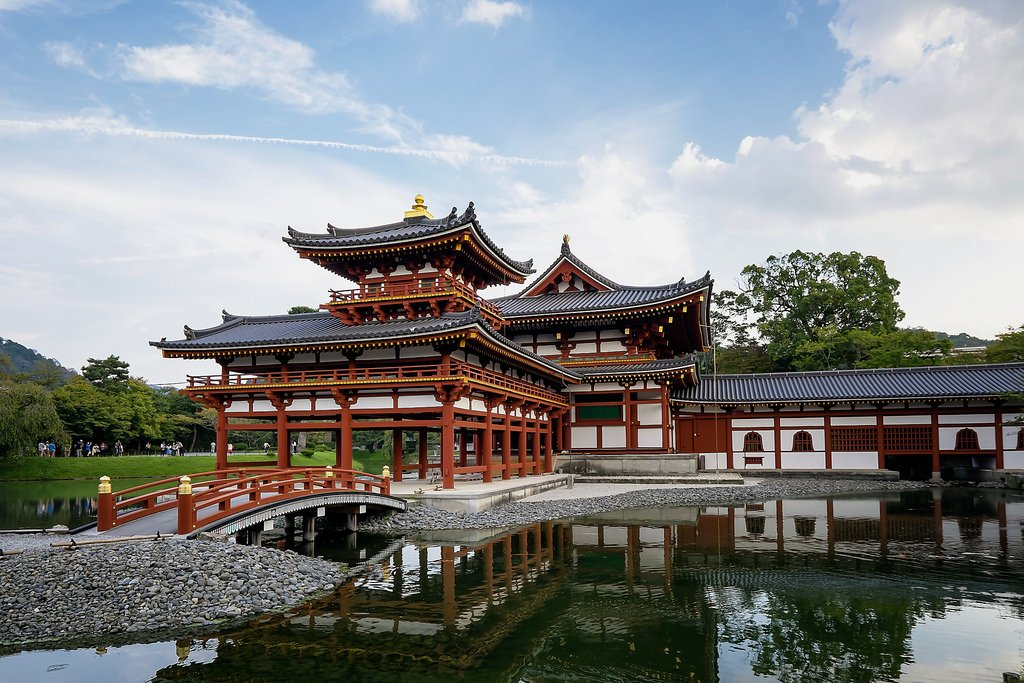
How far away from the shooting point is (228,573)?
42.5 feet

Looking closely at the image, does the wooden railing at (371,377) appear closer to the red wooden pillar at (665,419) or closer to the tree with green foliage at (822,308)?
the red wooden pillar at (665,419)

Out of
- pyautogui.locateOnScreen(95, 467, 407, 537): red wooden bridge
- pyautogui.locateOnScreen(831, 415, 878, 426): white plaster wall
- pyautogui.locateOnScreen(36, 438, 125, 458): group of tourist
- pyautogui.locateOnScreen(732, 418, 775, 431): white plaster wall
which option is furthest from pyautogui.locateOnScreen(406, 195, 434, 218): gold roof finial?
pyautogui.locateOnScreen(36, 438, 125, 458): group of tourist

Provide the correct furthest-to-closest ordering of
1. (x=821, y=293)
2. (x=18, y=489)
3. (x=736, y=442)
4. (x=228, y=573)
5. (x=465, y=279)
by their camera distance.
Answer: (x=821, y=293) < (x=736, y=442) < (x=18, y=489) < (x=465, y=279) < (x=228, y=573)

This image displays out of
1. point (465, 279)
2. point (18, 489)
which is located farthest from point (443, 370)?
point (18, 489)

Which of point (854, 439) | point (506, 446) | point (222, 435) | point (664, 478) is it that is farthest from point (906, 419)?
point (222, 435)

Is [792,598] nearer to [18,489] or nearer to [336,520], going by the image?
[336,520]

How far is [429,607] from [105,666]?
516 cm

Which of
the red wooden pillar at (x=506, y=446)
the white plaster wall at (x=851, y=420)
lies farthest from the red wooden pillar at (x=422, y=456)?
the white plaster wall at (x=851, y=420)

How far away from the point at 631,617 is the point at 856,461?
30772mm

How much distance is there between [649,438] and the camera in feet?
116

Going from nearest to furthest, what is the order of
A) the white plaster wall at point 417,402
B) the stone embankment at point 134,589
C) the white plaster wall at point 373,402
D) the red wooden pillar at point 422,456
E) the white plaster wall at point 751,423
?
the stone embankment at point 134,589
the white plaster wall at point 417,402
the white plaster wall at point 373,402
the red wooden pillar at point 422,456
the white plaster wall at point 751,423

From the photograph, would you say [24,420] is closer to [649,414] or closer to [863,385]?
[649,414]

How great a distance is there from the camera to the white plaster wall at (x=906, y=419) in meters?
37.2

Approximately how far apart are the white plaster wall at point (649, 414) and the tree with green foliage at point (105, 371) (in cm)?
4471
